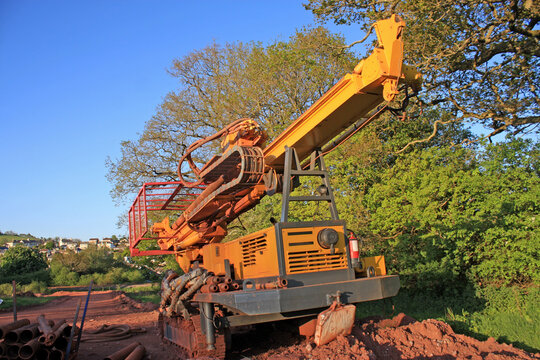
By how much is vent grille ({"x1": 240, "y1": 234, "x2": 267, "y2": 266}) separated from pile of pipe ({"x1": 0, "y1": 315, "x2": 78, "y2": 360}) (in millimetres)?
2896

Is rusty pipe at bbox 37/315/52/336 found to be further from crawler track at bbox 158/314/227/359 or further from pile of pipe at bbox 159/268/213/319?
crawler track at bbox 158/314/227/359

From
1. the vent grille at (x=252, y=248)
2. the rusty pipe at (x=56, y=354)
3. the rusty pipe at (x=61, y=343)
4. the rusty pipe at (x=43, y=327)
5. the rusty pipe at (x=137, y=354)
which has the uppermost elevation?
the vent grille at (x=252, y=248)

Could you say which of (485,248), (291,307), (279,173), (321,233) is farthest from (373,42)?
(291,307)

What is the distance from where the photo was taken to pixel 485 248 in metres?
10.6

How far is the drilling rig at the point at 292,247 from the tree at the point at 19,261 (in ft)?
128

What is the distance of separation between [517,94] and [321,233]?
1132 cm

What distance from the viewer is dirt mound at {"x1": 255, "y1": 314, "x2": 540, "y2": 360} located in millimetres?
5297

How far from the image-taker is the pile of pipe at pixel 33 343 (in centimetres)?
645

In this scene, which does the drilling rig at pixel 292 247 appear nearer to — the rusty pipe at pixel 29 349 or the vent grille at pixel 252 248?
the vent grille at pixel 252 248

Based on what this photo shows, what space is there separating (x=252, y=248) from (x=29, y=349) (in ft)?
11.5

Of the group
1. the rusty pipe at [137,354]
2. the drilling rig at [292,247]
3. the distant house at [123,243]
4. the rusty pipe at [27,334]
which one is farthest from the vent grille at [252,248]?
the distant house at [123,243]

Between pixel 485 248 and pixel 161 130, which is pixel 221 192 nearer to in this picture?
pixel 485 248

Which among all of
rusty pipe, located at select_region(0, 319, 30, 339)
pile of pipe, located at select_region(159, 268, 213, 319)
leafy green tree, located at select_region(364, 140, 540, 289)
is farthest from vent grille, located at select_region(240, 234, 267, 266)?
leafy green tree, located at select_region(364, 140, 540, 289)

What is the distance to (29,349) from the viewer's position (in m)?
6.48
